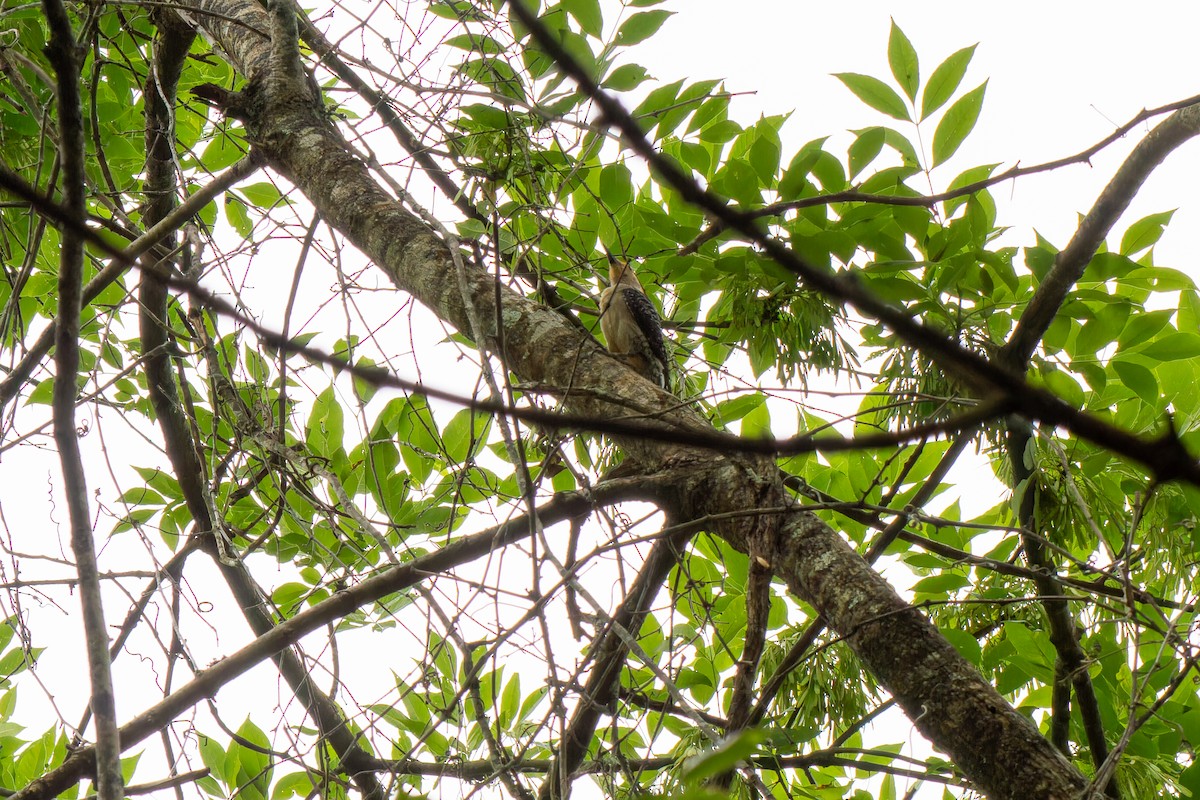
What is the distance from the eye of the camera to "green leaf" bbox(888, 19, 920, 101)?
90.7 inches

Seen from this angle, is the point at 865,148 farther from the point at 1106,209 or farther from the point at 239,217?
the point at 239,217

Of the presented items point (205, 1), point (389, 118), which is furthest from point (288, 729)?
point (205, 1)

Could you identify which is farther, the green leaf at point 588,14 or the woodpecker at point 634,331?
the woodpecker at point 634,331

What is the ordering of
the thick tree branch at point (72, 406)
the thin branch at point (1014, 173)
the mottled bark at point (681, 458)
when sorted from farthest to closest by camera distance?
the thin branch at point (1014, 173), the mottled bark at point (681, 458), the thick tree branch at point (72, 406)

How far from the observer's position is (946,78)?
2.28m

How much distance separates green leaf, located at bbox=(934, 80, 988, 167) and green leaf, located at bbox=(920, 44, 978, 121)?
0.15ft

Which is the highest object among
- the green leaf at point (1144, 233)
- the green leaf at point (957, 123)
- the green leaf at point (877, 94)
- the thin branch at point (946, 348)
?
the green leaf at point (877, 94)

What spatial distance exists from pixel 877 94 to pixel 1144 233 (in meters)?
0.80

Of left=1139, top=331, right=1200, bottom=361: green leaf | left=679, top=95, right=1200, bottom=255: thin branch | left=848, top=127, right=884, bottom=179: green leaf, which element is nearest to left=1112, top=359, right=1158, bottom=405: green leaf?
left=1139, top=331, right=1200, bottom=361: green leaf

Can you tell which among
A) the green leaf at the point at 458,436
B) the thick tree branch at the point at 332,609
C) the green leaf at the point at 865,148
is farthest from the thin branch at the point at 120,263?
the green leaf at the point at 865,148

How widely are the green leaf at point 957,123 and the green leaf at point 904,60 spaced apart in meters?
0.11

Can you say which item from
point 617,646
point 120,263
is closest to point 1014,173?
point 617,646

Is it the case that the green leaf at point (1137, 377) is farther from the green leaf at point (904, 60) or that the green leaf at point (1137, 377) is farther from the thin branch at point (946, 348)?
the thin branch at point (946, 348)

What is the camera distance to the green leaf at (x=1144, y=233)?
2381 millimetres
